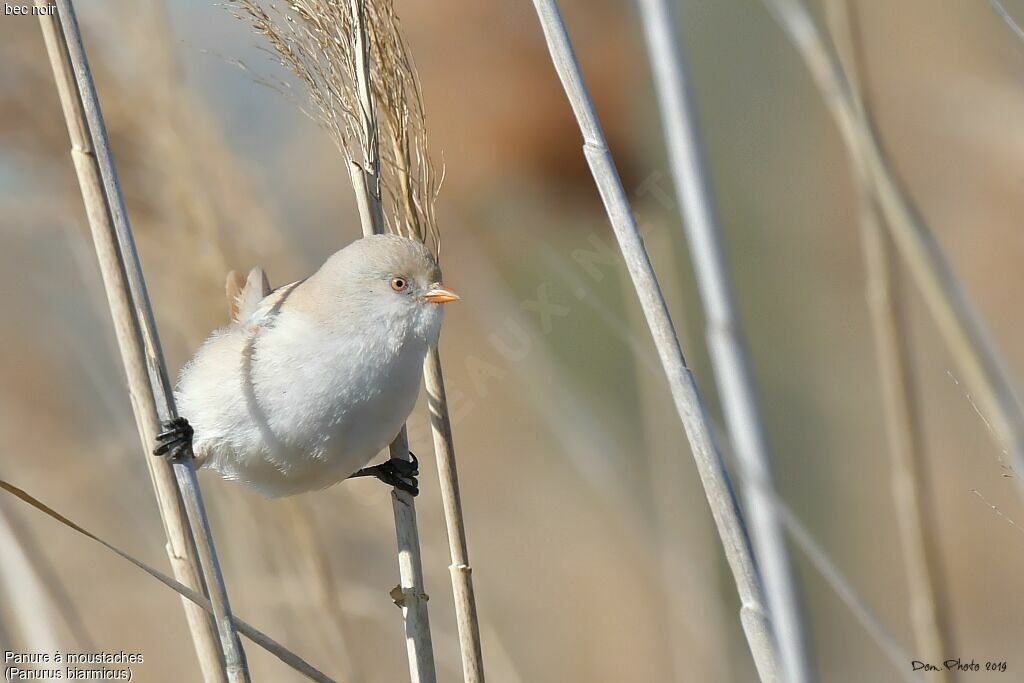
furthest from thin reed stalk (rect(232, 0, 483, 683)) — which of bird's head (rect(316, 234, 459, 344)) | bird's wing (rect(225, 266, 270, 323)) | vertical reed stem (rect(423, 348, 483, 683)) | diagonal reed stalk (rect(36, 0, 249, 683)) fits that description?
bird's wing (rect(225, 266, 270, 323))

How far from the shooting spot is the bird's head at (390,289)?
159cm

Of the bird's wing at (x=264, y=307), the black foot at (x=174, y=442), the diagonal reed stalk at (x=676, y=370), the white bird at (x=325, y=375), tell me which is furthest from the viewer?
the bird's wing at (x=264, y=307)

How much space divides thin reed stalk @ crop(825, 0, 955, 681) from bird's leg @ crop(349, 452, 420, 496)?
31.8 inches

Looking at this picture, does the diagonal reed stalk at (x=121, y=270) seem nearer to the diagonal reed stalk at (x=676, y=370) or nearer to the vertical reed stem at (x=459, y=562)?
the vertical reed stem at (x=459, y=562)

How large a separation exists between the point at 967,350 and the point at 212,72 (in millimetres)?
2122

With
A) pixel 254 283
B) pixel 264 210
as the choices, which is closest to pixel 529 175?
pixel 264 210

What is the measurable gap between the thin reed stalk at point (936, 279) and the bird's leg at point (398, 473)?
2.85 feet

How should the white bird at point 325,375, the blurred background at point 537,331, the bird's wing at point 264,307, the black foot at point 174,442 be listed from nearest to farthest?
the black foot at point 174,442
the white bird at point 325,375
the bird's wing at point 264,307
the blurred background at point 537,331

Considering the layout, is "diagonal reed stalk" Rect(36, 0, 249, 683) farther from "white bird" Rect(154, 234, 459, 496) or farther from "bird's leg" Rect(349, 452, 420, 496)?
"bird's leg" Rect(349, 452, 420, 496)

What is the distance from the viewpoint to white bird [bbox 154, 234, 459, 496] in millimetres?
1541

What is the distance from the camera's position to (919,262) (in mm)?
1324

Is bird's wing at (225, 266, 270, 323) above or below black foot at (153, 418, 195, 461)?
above

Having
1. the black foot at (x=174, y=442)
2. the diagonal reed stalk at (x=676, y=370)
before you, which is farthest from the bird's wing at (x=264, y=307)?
the diagonal reed stalk at (x=676, y=370)

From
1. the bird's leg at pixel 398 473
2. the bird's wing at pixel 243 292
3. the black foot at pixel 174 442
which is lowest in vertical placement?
the black foot at pixel 174 442
